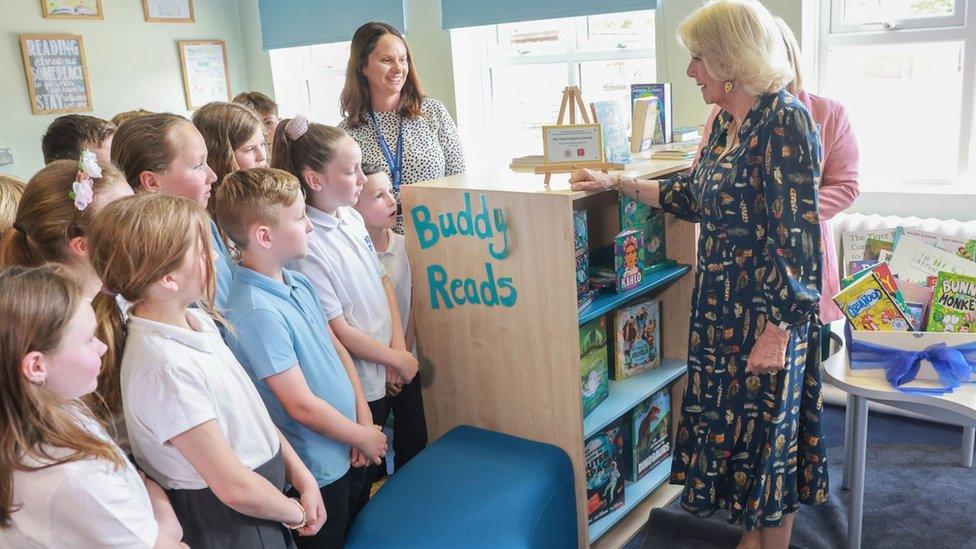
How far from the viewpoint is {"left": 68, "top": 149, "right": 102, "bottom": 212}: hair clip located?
1.52 meters

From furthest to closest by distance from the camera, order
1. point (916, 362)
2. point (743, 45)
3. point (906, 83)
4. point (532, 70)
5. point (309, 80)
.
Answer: point (309, 80) < point (532, 70) < point (906, 83) < point (916, 362) < point (743, 45)

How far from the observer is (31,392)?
118 cm

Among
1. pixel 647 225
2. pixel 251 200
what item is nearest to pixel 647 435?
pixel 647 225

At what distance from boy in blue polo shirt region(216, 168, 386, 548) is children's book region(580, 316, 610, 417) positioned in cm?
67

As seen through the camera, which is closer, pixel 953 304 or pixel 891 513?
pixel 953 304

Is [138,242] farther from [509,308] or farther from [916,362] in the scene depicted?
[916,362]

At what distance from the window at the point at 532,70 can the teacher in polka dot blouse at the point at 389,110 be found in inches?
45.8

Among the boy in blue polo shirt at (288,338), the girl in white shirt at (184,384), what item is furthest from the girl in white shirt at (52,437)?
the boy in blue polo shirt at (288,338)

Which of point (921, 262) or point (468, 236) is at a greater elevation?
point (468, 236)

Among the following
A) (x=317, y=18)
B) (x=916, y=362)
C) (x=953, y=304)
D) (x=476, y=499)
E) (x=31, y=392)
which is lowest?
(x=476, y=499)

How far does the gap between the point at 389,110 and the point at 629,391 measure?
48.8 inches

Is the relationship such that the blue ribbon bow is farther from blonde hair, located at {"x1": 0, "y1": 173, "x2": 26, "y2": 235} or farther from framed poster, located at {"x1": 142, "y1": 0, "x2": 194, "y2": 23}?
framed poster, located at {"x1": 142, "y1": 0, "x2": 194, "y2": 23}

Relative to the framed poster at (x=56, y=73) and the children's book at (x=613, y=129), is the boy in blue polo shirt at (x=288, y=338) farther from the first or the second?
the framed poster at (x=56, y=73)

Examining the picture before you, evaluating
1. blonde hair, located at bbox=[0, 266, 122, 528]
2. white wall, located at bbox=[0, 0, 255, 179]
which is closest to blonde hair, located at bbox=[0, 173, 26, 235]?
blonde hair, located at bbox=[0, 266, 122, 528]
